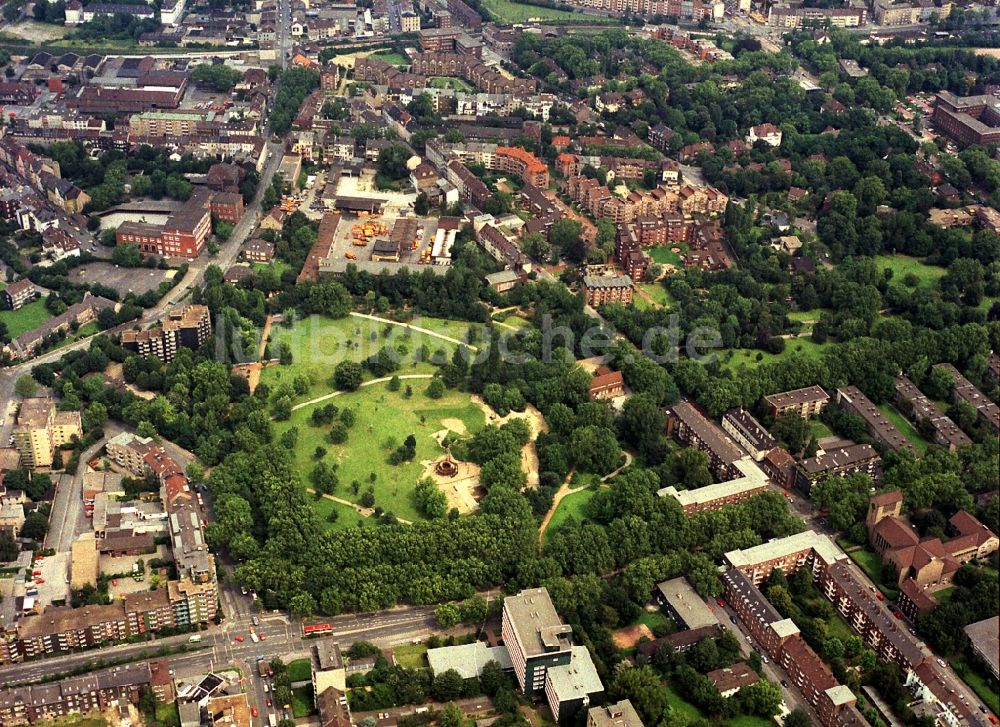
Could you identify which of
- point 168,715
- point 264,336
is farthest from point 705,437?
point 168,715

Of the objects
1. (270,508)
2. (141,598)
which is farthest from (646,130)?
(141,598)

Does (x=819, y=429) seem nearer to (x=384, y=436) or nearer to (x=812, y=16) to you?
(x=384, y=436)

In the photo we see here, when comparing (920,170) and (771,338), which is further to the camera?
(920,170)

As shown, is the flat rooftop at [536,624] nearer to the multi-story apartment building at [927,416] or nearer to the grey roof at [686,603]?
the grey roof at [686,603]

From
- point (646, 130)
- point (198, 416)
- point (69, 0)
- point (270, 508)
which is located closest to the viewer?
point (270, 508)

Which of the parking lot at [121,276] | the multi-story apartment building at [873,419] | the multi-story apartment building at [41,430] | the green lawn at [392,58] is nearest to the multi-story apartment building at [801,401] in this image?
the multi-story apartment building at [873,419]

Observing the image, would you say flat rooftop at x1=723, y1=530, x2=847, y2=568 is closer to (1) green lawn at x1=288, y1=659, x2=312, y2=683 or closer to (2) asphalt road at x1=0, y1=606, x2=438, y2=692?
(2) asphalt road at x1=0, y1=606, x2=438, y2=692

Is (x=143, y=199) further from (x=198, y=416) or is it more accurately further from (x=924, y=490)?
(x=924, y=490)
